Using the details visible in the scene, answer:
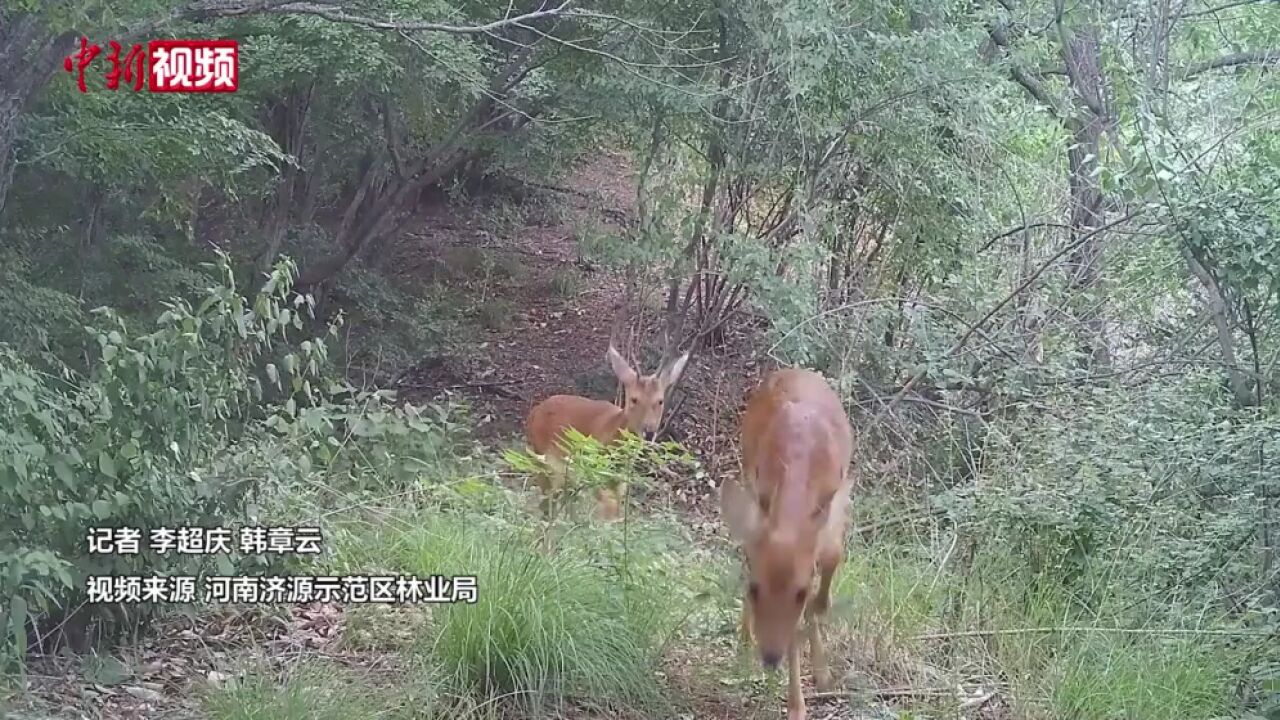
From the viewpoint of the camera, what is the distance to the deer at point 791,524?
11.4 feet

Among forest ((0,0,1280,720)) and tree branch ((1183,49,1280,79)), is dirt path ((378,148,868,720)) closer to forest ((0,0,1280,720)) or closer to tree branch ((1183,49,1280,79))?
forest ((0,0,1280,720))

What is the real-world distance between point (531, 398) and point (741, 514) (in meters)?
7.32

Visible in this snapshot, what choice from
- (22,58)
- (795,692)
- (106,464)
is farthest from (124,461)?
(22,58)

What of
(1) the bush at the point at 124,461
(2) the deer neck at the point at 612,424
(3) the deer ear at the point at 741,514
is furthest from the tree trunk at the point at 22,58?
(3) the deer ear at the point at 741,514

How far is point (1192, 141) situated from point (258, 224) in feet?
25.7

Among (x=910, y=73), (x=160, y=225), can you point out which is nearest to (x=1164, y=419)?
(x=910, y=73)

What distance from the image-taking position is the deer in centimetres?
348

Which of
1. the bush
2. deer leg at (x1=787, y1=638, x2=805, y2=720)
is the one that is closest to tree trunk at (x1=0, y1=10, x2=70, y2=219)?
the bush

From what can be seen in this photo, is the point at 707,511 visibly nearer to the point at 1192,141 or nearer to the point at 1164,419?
the point at 1164,419

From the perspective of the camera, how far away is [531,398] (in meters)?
10.8

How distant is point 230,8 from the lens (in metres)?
6.39

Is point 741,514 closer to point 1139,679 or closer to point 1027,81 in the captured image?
point 1139,679

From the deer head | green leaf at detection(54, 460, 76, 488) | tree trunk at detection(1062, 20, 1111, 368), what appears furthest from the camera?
the deer head

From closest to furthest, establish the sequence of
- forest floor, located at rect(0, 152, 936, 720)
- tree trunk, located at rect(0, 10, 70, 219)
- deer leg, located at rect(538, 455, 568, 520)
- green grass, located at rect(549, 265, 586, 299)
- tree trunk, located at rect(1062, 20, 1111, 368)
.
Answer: forest floor, located at rect(0, 152, 936, 720) → deer leg, located at rect(538, 455, 568, 520) → tree trunk, located at rect(0, 10, 70, 219) → tree trunk, located at rect(1062, 20, 1111, 368) → green grass, located at rect(549, 265, 586, 299)
